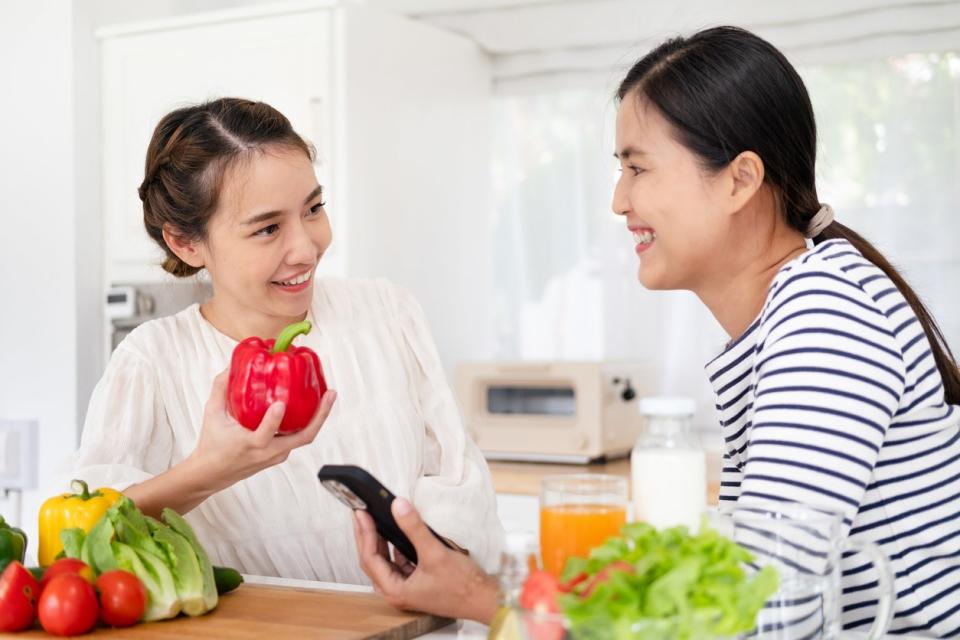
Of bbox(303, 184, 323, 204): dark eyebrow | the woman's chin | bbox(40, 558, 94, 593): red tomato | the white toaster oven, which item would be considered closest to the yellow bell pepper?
bbox(40, 558, 94, 593): red tomato

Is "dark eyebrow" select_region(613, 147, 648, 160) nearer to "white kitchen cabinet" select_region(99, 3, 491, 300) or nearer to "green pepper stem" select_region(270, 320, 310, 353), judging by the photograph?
"green pepper stem" select_region(270, 320, 310, 353)

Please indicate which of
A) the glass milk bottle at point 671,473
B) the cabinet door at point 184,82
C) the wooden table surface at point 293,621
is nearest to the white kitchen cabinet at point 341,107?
the cabinet door at point 184,82

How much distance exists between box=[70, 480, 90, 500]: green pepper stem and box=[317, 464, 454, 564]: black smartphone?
37 centimetres

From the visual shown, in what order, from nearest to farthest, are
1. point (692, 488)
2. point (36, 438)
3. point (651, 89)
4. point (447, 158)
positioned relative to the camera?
point (692, 488) < point (651, 89) < point (36, 438) < point (447, 158)

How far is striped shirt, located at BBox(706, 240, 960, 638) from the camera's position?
1.10 meters

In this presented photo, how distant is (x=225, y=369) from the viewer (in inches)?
65.4

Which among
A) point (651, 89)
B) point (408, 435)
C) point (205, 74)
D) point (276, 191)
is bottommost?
point (408, 435)

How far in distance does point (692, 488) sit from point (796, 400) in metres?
0.16

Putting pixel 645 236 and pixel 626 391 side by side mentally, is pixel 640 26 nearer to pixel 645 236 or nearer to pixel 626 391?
pixel 626 391

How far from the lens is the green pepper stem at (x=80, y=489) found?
4.63 feet

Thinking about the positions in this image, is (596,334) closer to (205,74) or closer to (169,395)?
(205,74)

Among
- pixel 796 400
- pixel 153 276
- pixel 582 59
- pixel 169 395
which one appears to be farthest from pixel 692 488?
pixel 582 59

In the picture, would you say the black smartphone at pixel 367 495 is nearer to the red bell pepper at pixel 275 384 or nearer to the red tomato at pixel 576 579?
the red bell pepper at pixel 275 384

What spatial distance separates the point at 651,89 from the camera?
1.40m
